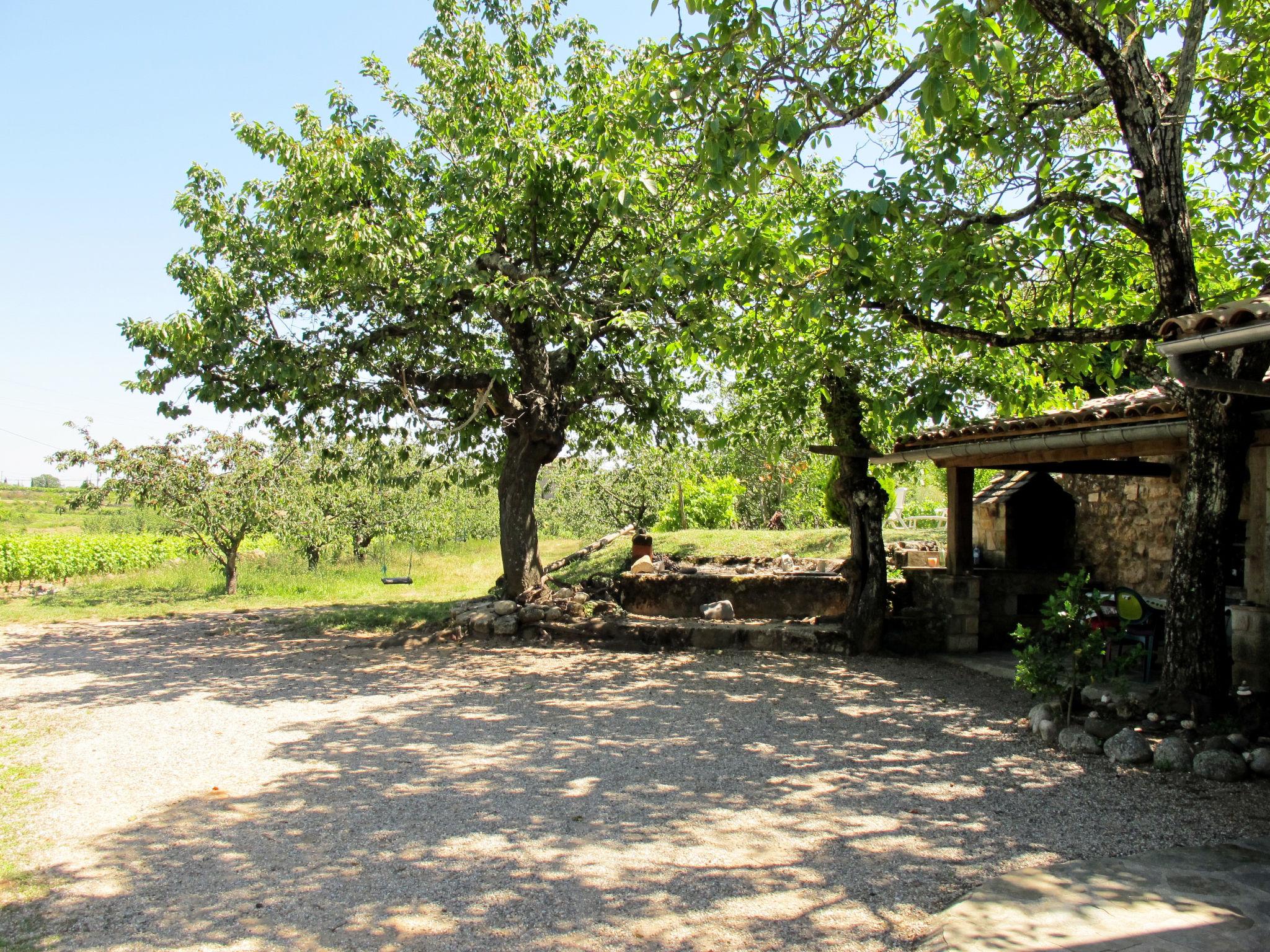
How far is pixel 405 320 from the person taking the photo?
11.4 meters

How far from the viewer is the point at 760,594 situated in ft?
39.7

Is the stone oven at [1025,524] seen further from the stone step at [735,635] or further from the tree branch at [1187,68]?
the tree branch at [1187,68]

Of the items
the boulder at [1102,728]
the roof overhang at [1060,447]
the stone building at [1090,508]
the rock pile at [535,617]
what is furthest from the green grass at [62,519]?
the boulder at [1102,728]

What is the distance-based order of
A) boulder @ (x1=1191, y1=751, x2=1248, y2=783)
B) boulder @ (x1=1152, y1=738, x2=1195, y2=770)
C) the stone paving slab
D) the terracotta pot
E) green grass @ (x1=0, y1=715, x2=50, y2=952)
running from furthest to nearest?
the terracotta pot < boulder @ (x1=1152, y1=738, x2=1195, y2=770) < boulder @ (x1=1191, y1=751, x2=1248, y2=783) < green grass @ (x1=0, y1=715, x2=50, y2=952) < the stone paving slab

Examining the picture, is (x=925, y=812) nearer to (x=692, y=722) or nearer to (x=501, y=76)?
(x=692, y=722)

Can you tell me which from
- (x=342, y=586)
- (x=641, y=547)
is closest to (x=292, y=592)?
(x=342, y=586)

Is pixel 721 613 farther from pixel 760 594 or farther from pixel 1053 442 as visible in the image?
pixel 1053 442

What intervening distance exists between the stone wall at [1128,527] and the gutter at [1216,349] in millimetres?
5680

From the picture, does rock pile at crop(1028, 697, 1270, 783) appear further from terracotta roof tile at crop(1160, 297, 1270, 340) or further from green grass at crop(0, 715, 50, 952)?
green grass at crop(0, 715, 50, 952)

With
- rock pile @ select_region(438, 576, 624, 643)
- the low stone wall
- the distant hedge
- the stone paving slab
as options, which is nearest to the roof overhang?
the low stone wall

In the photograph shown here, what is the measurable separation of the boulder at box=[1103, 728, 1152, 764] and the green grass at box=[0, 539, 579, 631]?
31.8 feet

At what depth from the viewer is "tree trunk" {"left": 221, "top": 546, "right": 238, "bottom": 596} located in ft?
57.9

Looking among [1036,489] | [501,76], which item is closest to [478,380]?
[501,76]

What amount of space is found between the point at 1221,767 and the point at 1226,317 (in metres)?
2.82
